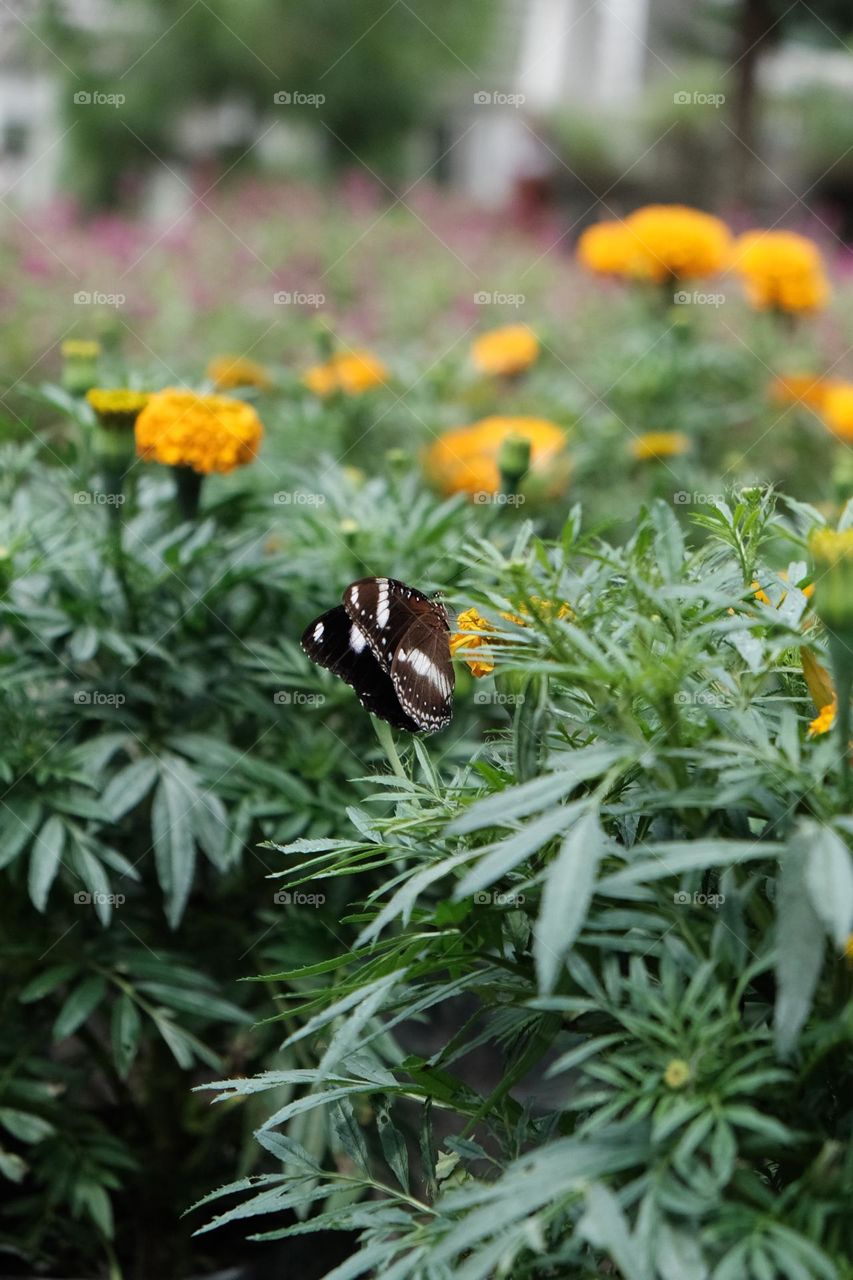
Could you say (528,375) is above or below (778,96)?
below

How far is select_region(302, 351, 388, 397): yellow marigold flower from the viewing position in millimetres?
2251

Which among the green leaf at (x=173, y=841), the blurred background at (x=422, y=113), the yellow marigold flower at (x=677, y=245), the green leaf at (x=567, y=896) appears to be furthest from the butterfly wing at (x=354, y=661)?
the blurred background at (x=422, y=113)

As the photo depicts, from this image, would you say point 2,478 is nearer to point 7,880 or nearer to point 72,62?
point 7,880

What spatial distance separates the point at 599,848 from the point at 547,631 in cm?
15

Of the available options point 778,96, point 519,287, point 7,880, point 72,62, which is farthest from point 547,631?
point 778,96

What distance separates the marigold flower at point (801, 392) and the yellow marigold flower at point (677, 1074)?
2242mm

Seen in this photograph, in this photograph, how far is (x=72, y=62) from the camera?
894 centimetres

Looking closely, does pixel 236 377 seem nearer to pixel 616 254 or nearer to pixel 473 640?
pixel 616 254

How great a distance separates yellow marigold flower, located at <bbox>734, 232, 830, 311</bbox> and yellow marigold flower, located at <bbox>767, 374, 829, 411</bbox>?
0.49ft

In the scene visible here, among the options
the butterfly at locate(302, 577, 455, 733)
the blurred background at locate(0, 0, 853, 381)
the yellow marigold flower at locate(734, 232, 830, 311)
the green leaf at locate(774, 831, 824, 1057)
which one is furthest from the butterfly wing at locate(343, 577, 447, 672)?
the blurred background at locate(0, 0, 853, 381)

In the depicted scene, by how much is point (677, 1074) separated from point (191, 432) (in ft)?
3.12

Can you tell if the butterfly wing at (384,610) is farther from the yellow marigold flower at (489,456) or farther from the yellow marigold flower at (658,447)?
the yellow marigold flower at (658,447)

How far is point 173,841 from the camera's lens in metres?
1.25

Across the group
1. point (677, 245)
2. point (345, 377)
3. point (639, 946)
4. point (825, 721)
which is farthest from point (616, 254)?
point (639, 946)
